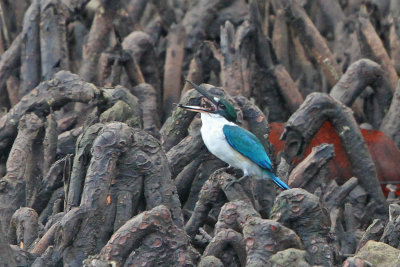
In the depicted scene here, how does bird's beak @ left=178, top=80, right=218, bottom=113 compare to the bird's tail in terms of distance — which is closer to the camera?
bird's beak @ left=178, top=80, right=218, bottom=113

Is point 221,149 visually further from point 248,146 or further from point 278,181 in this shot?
point 278,181

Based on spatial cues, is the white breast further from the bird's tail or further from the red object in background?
the red object in background

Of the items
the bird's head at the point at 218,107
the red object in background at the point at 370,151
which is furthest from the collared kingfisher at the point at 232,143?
the red object in background at the point at 370,151

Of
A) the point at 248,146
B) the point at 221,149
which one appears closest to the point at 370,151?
the point at 248,146

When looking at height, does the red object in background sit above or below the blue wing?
below

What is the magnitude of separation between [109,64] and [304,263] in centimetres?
471

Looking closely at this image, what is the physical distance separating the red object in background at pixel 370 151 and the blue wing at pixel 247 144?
3.61ft

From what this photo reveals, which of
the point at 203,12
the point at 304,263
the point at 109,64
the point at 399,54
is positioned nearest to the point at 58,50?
the point at 109,64

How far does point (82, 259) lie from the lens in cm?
652

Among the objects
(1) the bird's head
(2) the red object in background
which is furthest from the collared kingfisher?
→ (2) the red object in background

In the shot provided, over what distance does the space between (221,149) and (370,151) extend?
1.87 m

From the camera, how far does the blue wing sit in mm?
7949

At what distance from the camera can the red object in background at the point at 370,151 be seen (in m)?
9.19

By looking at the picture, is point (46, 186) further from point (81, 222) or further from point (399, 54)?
point (399, 54)
